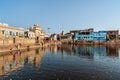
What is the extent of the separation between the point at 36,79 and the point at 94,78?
317 inches

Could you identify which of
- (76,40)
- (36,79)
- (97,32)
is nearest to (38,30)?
(76,40)

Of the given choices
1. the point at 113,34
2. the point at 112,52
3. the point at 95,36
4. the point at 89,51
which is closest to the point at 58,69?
the point at 112,52

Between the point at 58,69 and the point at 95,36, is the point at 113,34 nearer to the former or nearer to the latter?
the point at 95,36

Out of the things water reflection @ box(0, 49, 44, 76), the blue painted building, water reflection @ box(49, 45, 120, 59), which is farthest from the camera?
the blue painted building

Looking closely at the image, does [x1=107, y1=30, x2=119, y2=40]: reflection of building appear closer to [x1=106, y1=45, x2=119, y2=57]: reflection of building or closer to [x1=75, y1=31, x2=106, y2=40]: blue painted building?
[x1=75, y1=31, x2=106, y2=40]: blue painted building

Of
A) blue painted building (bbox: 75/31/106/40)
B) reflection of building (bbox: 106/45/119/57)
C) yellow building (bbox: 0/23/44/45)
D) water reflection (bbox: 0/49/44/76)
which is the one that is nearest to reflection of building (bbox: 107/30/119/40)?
blue painted building (bbox: 75/31/106/40)

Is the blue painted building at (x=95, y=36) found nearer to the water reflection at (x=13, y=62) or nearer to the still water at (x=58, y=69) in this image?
the still water at (x=58, y=69)

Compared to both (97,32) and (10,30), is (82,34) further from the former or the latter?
(10,30)

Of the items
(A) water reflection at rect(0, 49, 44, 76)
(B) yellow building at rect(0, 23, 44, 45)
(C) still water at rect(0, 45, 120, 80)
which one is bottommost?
(C) still water at rect(0, 45, 120, 80)

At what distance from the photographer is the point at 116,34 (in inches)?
5595

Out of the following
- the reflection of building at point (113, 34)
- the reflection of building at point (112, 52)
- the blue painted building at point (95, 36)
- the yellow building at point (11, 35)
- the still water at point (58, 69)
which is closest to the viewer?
the still water at point (58, 69)

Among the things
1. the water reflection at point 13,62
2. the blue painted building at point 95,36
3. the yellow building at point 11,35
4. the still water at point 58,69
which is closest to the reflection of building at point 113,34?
the blue painted building at point 95,36

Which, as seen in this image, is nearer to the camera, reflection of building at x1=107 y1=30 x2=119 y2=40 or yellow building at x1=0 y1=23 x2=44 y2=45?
yellow building at x1=0 y1=23 x2=44 y2=45

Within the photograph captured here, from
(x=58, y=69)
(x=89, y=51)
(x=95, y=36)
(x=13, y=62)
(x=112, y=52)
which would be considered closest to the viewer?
(x=58, y=69)
